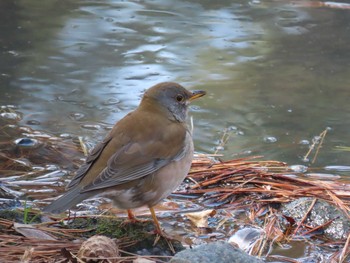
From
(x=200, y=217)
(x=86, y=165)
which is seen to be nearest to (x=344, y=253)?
(x=200, y=217)

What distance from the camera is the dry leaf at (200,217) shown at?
4.43 m

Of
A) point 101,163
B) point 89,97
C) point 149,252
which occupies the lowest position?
point 89,97

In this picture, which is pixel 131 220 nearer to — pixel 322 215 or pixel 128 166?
pixel 128 166

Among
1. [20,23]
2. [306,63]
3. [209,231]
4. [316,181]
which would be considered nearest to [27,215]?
[209,231]

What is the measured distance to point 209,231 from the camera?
4387mm

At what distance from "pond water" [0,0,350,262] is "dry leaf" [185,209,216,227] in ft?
5.00

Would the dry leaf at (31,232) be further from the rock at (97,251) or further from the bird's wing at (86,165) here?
the rock at (97,251)

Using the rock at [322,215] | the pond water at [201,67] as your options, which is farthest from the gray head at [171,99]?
the pond water at [201,67]

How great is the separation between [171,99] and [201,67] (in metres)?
3.33

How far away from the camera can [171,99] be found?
4.59 m

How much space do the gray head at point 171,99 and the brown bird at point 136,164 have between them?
0.16 meters

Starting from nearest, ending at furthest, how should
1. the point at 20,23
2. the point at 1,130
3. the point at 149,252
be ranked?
the point at 149,252
the point at 1,130
the point at 20,23

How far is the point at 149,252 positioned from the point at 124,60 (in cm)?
434

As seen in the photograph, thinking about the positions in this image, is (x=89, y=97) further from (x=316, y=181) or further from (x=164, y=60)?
(x=316, y=181)
